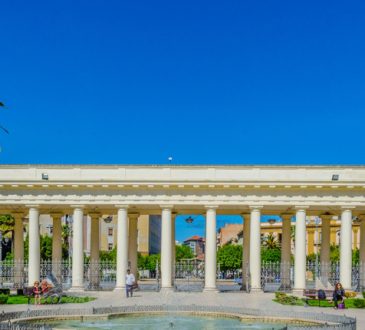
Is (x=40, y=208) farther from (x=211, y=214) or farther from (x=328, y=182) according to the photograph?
(x=328, y=182)

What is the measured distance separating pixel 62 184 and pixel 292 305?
18.2 metres

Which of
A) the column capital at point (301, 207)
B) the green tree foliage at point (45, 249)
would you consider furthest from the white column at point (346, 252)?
the green tree foliage at point (45, 249)

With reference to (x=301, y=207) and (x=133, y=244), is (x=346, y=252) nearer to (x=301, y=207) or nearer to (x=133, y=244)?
(x=301, y=207)

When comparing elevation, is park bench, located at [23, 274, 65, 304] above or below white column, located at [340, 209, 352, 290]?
below

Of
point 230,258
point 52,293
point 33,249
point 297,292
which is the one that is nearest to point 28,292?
point 52,293

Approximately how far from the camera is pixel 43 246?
92.6m

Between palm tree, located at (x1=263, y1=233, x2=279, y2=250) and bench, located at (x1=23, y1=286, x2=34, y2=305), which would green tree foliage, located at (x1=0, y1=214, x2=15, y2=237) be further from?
palm tree, located at (x1=263, y1=233, x2=279, y2=250)

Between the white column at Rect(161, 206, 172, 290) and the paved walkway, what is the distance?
1.86m

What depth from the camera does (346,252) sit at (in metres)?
46.6

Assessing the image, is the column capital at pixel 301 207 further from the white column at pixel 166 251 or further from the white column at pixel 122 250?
the white column at pixel 122 250

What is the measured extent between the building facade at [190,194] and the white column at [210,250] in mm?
67

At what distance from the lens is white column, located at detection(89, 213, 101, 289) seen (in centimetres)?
5078

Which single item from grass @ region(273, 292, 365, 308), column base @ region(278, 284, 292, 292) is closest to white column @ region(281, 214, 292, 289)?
column base @ region(278, 284, 292, 292)

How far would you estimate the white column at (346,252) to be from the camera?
46.5 meters
